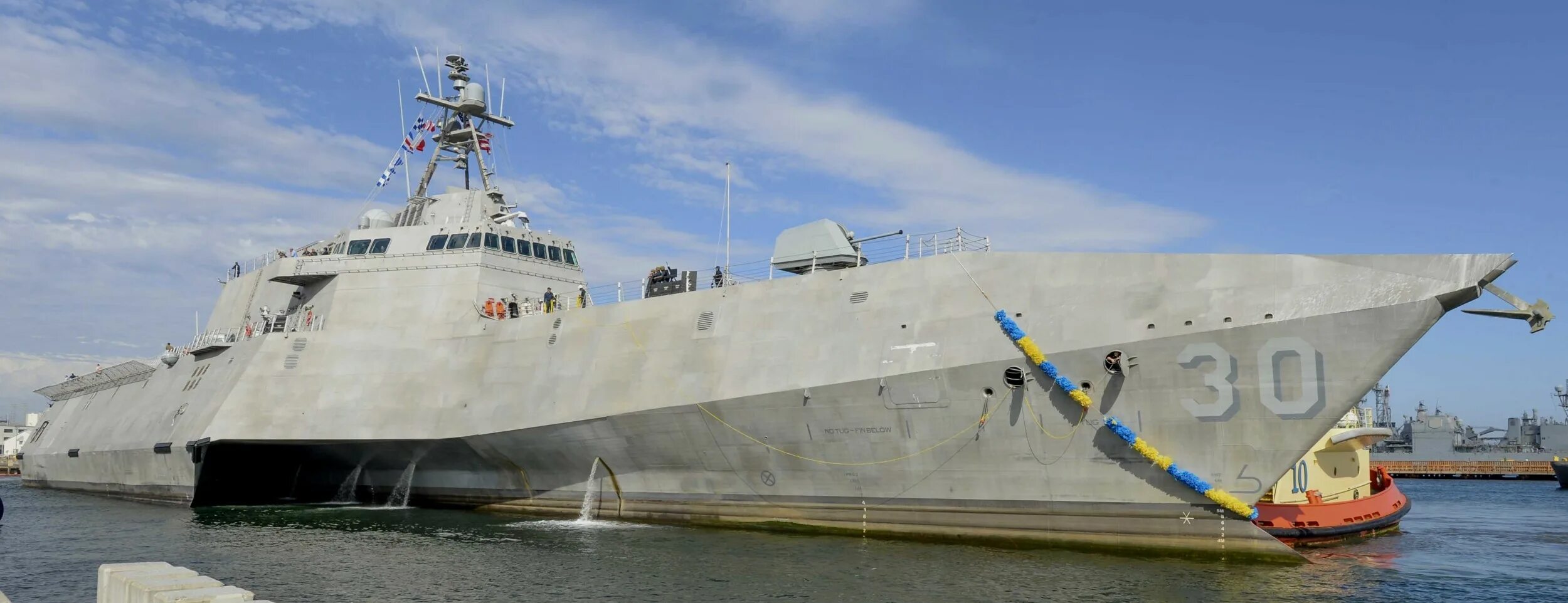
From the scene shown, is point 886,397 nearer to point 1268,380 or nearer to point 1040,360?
point 1040,360

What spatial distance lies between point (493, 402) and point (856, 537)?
32.5 ft

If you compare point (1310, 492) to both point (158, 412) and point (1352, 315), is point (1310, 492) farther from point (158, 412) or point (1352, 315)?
point (158, 412)

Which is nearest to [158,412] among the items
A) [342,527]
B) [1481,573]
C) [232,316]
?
[232,316]

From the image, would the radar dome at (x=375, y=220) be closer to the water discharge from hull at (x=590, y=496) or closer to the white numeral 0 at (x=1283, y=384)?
the water discharge from hull at (x=590, y=496)

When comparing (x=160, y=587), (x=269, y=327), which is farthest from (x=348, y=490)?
(x=160, y=587)

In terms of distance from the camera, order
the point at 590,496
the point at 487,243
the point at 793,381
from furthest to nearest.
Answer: the point at 487,243 < the point at 590,496 < the point at 793,381

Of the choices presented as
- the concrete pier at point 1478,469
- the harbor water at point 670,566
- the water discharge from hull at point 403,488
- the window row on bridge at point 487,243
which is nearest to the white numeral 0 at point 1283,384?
the harbor water at point 670,566

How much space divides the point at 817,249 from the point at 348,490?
56.5 ft

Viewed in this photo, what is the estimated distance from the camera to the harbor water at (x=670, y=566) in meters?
14.9

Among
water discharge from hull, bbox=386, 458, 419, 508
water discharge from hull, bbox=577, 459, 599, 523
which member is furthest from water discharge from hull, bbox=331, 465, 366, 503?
water discharge from hull, bbox=577, 459, 599, 523

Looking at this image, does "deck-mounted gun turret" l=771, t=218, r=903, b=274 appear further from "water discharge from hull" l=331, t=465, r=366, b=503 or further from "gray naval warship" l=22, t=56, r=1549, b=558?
"water discharge from hull" l=331, t=465, r=366, b=503

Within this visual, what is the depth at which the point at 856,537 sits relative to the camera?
791 inches

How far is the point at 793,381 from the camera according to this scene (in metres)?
20.1

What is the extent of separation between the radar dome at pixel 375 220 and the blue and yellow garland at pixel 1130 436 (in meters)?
20.3
